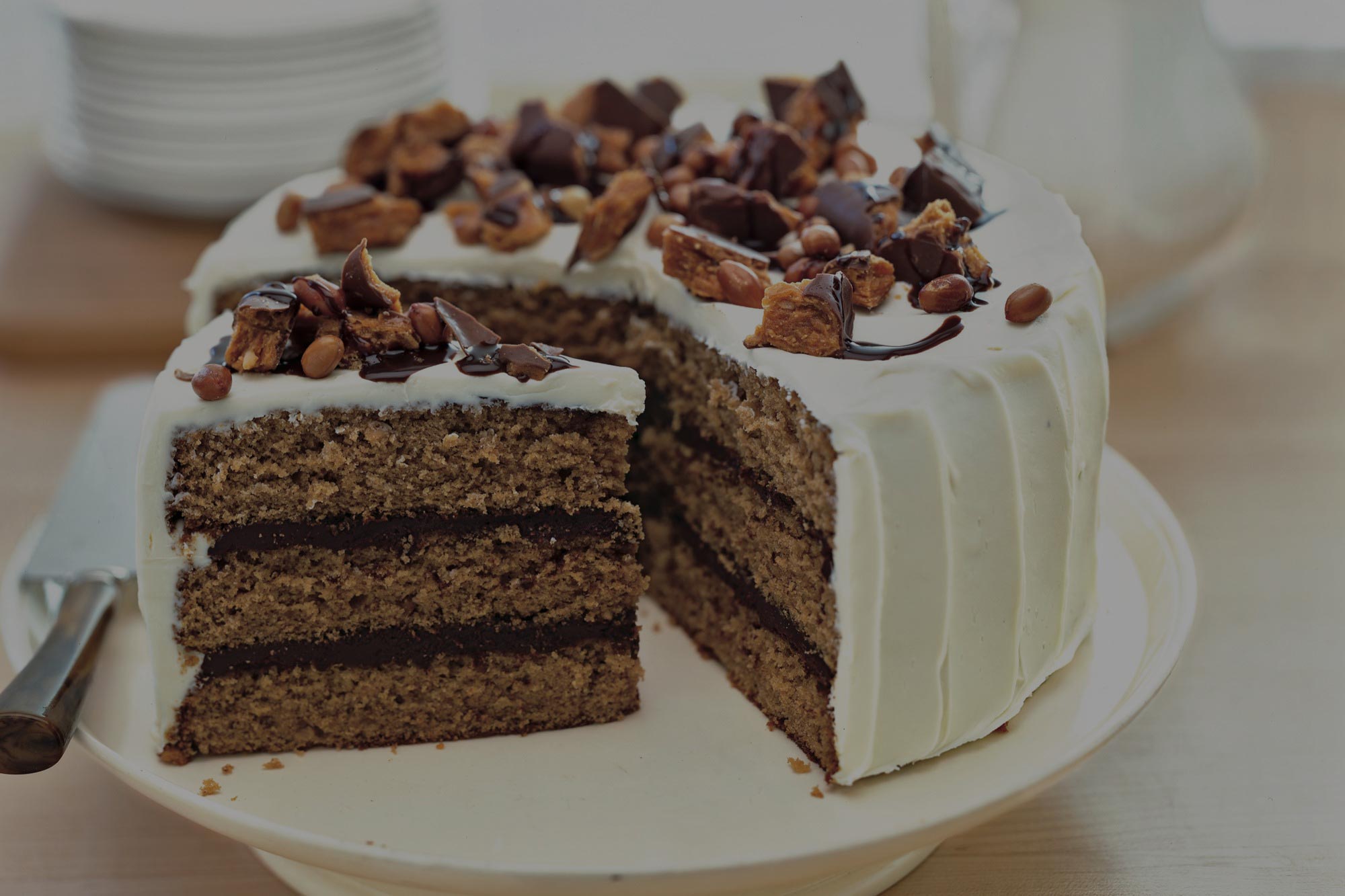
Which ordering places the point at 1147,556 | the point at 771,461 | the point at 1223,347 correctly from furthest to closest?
the point at 1223,347 → the point at 1147,556 → the point at 771,461

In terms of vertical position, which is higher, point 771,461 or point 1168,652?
point 771,461

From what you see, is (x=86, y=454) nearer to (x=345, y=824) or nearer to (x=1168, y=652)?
(x=345, y=824)

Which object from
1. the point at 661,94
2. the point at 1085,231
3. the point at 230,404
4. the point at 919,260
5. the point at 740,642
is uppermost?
the point at 919,260

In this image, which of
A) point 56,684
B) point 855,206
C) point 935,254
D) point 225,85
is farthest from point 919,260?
point 225,85

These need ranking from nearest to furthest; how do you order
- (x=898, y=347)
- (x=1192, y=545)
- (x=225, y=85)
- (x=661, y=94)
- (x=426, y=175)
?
(x=898, y=347)
(x=426, y=175)
(x=1192, y=545)
(x=661, y=94)
(x=225, y=85)

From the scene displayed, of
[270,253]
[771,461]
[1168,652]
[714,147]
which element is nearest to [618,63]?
[714,147]

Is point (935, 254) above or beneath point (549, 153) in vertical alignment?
above

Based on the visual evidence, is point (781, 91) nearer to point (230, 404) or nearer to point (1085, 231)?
point (1085, 231)

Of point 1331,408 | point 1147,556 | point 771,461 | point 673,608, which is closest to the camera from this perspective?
point 771,461
